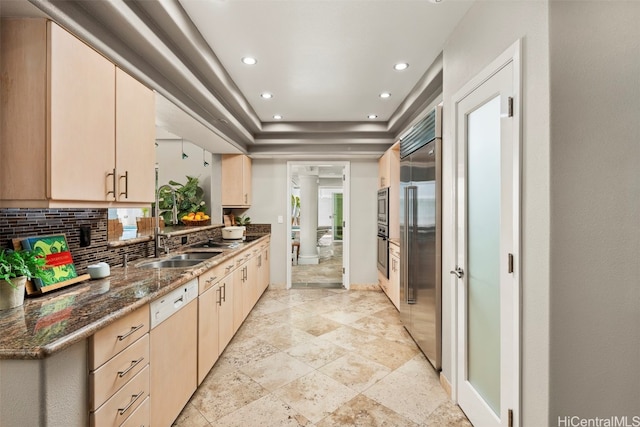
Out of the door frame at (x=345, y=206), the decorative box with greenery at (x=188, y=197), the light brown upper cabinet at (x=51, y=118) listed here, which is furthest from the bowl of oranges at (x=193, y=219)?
the light brown upper cabinet at (x=51, y=118)

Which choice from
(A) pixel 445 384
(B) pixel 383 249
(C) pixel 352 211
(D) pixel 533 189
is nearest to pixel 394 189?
(B) pixel 383 249

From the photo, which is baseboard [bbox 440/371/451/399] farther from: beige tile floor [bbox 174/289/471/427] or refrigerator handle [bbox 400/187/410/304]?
refrigerator handle [bbox 400/187/410/304]

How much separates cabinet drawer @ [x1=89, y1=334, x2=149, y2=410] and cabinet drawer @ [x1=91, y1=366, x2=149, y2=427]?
0.03 m

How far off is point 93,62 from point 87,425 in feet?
5.38

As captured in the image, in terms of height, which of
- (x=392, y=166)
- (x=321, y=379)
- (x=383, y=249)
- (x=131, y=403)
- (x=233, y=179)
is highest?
(x=392, y=166)

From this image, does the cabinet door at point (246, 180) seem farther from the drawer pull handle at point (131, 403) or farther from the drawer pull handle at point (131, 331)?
the drawer pull handle at point (131, 403)

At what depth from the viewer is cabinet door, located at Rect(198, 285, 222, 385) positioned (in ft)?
6.79

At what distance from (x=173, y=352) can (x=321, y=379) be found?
1172mm

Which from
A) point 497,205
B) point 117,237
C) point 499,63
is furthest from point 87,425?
point 499,63

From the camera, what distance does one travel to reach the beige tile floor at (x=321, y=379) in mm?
1847

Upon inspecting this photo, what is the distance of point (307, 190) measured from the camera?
7.37 metres

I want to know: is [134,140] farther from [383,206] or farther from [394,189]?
[383,206]

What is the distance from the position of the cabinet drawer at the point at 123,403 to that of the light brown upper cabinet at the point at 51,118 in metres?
0.89

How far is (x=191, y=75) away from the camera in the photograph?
7.37 feet
